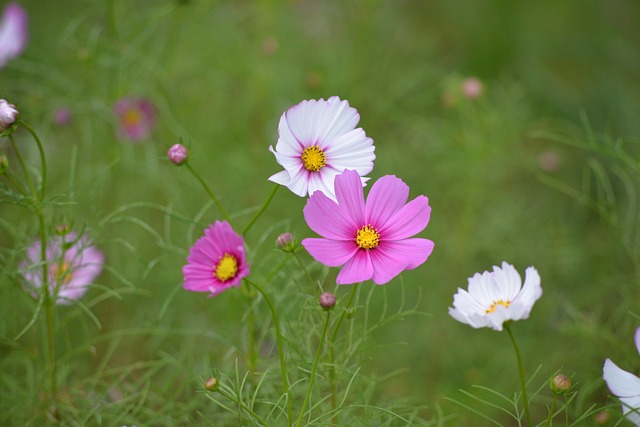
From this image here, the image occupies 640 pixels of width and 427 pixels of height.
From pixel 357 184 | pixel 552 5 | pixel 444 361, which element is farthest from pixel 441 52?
pixel 357 184

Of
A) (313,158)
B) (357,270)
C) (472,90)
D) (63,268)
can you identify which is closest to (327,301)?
(357,270)

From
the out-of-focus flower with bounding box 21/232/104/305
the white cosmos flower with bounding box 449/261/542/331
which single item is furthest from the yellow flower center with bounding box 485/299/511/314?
the out-of-focus flower with bounding box 21/232/104/305

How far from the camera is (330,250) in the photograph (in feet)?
2.00

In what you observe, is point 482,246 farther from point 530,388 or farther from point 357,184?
point 357,184

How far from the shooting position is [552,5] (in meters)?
2.08

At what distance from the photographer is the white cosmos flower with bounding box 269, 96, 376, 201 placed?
644mm

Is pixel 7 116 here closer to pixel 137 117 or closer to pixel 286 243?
pixel 286 243

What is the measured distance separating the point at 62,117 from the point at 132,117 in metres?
0.21

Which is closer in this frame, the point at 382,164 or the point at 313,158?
the point at 313,158

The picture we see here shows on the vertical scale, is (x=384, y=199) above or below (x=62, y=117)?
below

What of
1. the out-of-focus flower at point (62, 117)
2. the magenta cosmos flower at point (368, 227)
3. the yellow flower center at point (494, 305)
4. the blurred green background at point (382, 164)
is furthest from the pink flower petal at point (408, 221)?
the out-of-focus flower at point (62, 117)

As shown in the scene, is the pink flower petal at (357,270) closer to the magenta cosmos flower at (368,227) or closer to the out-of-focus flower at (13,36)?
the magenta cosmos flower at (368,227)

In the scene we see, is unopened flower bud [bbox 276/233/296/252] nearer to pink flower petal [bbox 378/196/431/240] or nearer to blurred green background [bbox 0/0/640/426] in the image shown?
pink flower petal [bbox 378/196/431/240]

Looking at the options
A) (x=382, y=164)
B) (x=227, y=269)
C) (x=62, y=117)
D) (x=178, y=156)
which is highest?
(x=382, y=164)
